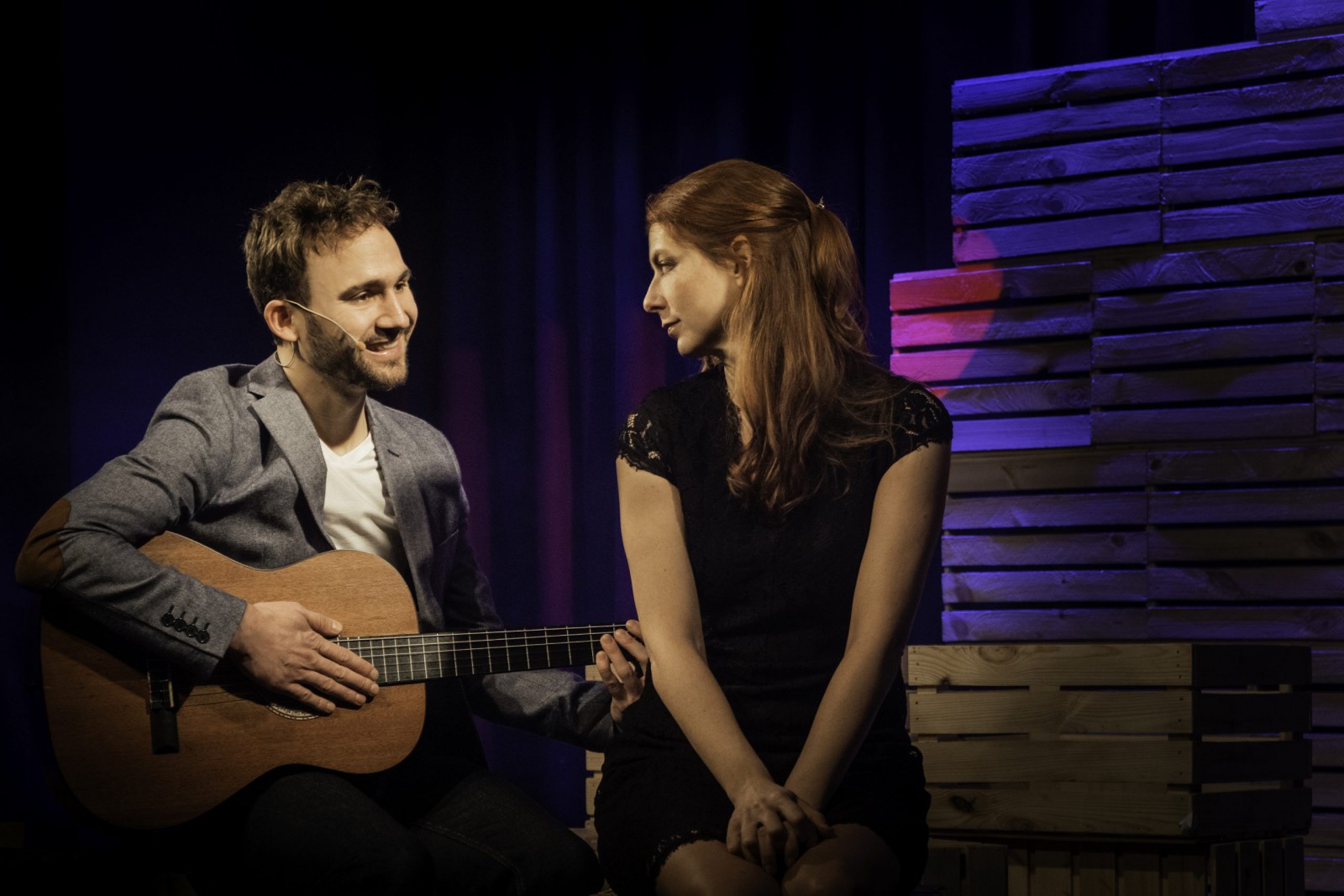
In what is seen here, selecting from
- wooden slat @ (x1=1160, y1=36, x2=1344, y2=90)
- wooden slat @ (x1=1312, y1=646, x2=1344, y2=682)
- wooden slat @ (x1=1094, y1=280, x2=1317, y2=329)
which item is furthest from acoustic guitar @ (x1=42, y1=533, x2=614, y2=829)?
wooden slat @ (x1=1160, y1=36, x2=1344, y2=90)

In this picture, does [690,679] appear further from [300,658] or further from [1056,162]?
[1056,162]

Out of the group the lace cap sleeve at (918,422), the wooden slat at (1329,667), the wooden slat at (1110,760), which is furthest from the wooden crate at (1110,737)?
the lace cap sleeve at (918,422)

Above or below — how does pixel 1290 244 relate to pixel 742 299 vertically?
above

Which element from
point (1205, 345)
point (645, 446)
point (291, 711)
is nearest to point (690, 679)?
point (645, 446)

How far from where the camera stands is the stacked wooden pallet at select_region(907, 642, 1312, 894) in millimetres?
3262

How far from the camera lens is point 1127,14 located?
4.61 meters

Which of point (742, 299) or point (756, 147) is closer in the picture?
point (742, 299)

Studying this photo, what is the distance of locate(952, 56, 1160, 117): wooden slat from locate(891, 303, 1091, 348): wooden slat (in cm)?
67

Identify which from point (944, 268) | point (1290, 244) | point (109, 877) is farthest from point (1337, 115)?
point (109, 877)

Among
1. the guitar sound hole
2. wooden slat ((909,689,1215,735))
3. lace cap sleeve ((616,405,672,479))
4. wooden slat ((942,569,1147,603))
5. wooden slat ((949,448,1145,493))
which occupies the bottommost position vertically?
wooden slat ((909,689,1215,735))

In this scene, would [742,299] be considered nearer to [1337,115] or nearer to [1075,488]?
[1075,488]

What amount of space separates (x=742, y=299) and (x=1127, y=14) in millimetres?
2802

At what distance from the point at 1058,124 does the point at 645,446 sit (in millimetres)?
2438

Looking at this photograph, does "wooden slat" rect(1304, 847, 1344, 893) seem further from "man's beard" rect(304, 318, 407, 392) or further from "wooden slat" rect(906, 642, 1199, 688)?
"man's beard" rect(304, 318, 407, 392)
